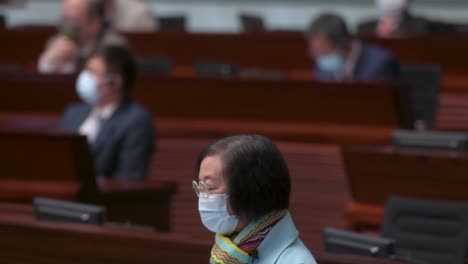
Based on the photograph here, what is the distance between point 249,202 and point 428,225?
7.74 ft

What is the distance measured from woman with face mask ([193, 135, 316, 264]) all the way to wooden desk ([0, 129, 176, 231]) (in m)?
3.13

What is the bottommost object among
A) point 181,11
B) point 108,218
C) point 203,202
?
point 181,11

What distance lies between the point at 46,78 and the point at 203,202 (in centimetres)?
503

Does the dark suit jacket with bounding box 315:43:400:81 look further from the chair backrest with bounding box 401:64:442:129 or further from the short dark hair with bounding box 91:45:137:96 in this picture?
the short dark hair with bounding box 91:45:137:96

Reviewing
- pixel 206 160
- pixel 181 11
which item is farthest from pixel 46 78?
pixel 181 11


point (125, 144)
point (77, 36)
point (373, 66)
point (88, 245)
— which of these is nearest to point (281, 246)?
point (88, 245)

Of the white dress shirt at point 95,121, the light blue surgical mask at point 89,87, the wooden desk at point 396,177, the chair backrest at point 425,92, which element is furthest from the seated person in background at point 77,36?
the wooden desk at point 396,177

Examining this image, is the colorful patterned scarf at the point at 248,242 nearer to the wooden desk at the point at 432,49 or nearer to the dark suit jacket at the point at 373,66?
the dark suit jacket at the point at 373,66

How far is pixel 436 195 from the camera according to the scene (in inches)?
A: 221

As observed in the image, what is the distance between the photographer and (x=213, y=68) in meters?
8.39

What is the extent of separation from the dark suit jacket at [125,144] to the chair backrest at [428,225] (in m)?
1.54

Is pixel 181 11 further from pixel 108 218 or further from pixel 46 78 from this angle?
pixel 108 218

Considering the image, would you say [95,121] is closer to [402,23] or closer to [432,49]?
[432,49]

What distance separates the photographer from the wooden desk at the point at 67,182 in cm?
598
